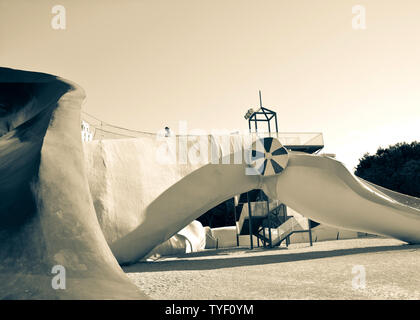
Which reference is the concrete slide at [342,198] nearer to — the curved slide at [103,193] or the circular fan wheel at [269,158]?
the curved slide at [103,193]

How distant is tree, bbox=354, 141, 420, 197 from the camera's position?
31.2 metres

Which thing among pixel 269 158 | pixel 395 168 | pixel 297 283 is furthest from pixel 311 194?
pixel 395 168

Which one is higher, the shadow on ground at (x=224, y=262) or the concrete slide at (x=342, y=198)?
the concrete slide at (x=342, y=198)

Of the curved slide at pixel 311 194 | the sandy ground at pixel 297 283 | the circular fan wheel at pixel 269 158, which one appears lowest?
the sandy ground at pixel 297 283

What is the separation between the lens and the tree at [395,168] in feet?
102

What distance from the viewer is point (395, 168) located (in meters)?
34.5

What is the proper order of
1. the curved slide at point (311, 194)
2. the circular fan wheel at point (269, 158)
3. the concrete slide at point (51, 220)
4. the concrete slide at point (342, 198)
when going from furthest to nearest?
the circular fan wheel at point (269, 158), the concrete slide at point (342, 198), the curved slide at point (311, 194), the concrete slide at point (51, 220)

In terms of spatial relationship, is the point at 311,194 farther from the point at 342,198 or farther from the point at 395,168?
the point at 395,168

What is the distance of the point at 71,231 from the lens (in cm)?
347

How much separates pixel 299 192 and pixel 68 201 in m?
11.6

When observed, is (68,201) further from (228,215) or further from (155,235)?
(228,215)

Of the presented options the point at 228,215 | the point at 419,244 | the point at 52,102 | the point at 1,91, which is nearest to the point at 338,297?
the point at 52,102

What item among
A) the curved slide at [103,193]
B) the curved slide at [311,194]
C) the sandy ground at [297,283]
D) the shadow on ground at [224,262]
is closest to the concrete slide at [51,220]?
the curved slide at [103,193]
